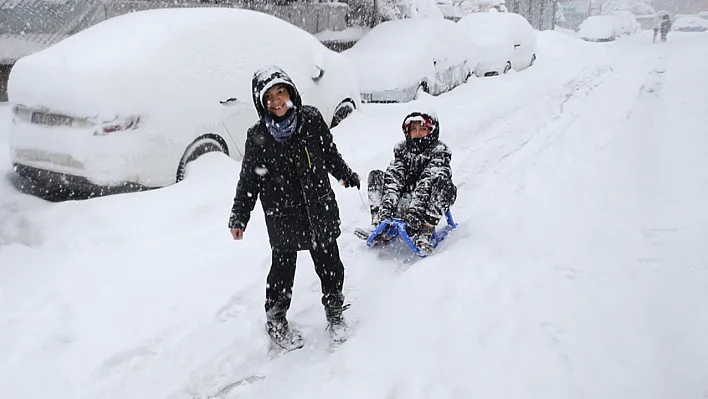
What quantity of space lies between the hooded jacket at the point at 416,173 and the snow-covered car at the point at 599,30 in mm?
30377

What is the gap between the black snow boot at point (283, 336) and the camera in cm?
→ 301

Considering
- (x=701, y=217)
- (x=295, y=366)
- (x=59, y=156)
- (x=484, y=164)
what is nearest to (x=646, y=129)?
(x=484, y=164)

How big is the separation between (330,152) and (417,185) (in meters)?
1.34

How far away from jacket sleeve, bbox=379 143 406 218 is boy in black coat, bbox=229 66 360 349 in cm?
108

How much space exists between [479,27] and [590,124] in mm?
8107

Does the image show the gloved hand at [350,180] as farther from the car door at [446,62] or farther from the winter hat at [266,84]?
the car door at [446,62]

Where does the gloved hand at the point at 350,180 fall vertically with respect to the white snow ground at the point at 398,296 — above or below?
above

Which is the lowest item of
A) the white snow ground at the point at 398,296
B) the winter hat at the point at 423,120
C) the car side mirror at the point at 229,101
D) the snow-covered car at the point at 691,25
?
the snow-covered car at the point at 691,25

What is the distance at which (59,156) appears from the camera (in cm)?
452

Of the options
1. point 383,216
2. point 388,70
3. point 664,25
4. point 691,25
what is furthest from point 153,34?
point 691,25

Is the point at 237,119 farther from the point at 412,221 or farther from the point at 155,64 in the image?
the point at 412,221

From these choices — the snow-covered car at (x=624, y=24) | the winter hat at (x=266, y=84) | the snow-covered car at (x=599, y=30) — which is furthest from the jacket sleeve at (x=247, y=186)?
the snow-covered car at (x=624, y=24)

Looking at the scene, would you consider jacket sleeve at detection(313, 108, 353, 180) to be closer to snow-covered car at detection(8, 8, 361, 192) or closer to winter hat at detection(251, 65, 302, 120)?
winter hat at detection(251, 65, 302, 120)

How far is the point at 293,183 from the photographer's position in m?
2.79
